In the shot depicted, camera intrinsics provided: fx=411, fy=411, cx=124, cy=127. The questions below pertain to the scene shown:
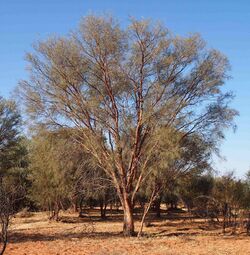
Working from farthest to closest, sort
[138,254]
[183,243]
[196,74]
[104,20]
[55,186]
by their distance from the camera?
1. [55,186]
2. [196,74]
3. [104,20]
4. [183,243]
5. [138,254]

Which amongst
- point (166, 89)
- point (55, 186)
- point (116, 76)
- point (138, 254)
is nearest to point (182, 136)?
point (166, 89)

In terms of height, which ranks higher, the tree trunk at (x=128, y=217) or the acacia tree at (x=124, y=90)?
the acacia tree at (x=124, y=90)

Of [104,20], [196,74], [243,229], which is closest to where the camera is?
[104,20]

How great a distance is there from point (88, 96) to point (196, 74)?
18.2 ft

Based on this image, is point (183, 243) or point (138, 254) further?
point (183, 243)

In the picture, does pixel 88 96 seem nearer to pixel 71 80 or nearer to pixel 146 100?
pixel 71 80

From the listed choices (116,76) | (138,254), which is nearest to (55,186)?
(116,76)

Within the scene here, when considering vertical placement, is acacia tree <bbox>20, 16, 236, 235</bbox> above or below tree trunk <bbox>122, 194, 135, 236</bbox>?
above

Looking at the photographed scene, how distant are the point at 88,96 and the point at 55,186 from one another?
46.0 feet

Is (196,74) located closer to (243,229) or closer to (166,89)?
(166,89)

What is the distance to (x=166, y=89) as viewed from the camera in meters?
20.3

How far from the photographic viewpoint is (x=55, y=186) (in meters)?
32.5

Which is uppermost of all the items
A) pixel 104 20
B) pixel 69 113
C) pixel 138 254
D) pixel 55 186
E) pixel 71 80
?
pixel 104 20

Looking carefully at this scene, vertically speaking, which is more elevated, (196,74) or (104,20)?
(104,20)
